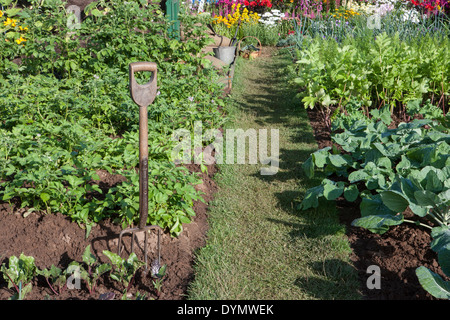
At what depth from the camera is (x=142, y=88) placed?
237 centimetres

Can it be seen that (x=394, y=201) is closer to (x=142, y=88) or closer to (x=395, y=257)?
(x=395, y=257)

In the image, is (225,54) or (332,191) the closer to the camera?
(332,191)

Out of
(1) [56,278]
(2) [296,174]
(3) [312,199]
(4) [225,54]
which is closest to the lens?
(1) [56,278]

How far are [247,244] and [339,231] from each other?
65 centimetres

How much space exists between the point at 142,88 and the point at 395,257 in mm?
1817

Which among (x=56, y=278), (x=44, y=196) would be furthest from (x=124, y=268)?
(x=44, y=196)

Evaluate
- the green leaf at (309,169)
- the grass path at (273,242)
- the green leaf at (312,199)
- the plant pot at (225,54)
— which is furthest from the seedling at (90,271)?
the plant pot at (225,54)

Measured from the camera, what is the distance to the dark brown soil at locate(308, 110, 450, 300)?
8.56 ft

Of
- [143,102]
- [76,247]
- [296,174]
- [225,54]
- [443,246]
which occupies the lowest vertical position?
[296,174]

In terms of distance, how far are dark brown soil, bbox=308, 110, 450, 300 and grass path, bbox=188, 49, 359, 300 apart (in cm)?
8

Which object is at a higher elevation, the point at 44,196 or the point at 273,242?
the point at 44,196

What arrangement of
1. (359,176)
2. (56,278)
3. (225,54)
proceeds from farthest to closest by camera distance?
(225,54) < (359,176) < (56,278)

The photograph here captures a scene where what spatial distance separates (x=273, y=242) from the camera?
125 inches

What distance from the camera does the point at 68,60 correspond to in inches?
201
